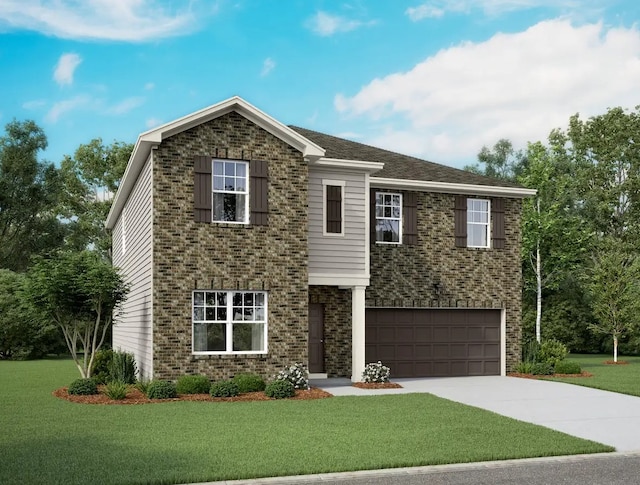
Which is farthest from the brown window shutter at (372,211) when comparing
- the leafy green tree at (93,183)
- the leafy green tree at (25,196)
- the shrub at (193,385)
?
the leafy green tree at (25,196)

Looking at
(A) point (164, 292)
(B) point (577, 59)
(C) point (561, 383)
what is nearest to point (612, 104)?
(B) point (577, 59)

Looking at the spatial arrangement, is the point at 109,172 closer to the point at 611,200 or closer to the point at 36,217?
the point at 36,217

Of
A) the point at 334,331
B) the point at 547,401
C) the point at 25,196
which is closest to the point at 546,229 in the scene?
the point at 334,331

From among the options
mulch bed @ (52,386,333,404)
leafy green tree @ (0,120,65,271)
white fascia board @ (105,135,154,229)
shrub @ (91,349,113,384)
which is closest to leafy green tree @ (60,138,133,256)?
leafy green tree @ (0,120,65,271)

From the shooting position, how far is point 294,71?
71.6 feet

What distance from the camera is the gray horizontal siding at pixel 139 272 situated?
18.4m

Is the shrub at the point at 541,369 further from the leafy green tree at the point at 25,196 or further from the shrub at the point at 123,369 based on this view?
the leafy green tree at the point at 25,196

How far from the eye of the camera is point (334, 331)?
21.9 m

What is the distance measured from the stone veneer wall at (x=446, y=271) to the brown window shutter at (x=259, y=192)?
4674mm

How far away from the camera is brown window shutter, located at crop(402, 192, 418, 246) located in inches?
885

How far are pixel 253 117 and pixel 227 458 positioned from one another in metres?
10.5

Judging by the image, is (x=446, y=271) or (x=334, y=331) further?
(x=446, y=271)

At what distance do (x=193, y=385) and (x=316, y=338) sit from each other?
569 cm

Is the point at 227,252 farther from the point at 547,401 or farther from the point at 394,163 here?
the point at 547,401
